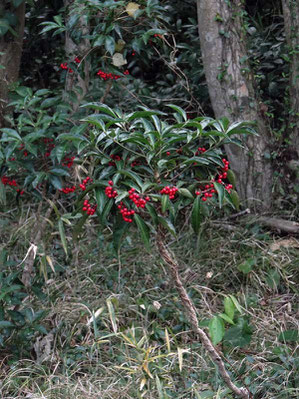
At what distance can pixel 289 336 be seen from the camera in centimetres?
311

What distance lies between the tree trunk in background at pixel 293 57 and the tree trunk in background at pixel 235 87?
204 mm

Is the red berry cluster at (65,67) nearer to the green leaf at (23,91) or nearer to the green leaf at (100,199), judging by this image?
the green leaf at (23,91)

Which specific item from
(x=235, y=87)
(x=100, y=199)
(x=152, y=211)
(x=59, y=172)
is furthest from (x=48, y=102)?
(x=235, y=87)

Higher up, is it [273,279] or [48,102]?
[48,102]

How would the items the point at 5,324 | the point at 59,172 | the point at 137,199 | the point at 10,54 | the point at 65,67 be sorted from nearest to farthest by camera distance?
1. the point at 137,199
2. the point at 5,324
3. the point at 59,172
4. the point at 65,67
5. the point at 10,54

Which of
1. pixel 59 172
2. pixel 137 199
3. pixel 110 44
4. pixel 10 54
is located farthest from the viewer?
pixel 10 54

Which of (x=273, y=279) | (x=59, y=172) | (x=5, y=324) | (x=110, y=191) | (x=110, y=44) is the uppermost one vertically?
(x=110, y=44)

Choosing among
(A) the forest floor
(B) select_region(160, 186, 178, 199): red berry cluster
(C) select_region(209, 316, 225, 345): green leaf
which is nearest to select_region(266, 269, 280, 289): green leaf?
(A) the forest floor

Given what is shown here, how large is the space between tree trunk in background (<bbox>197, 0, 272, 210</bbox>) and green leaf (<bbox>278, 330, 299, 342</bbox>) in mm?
1265

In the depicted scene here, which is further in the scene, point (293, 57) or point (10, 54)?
point (293, 57)

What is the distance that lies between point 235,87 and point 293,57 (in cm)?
45

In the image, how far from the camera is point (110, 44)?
3.35m

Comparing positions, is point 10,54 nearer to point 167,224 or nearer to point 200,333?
point 167,224

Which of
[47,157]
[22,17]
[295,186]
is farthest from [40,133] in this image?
[295,186]
